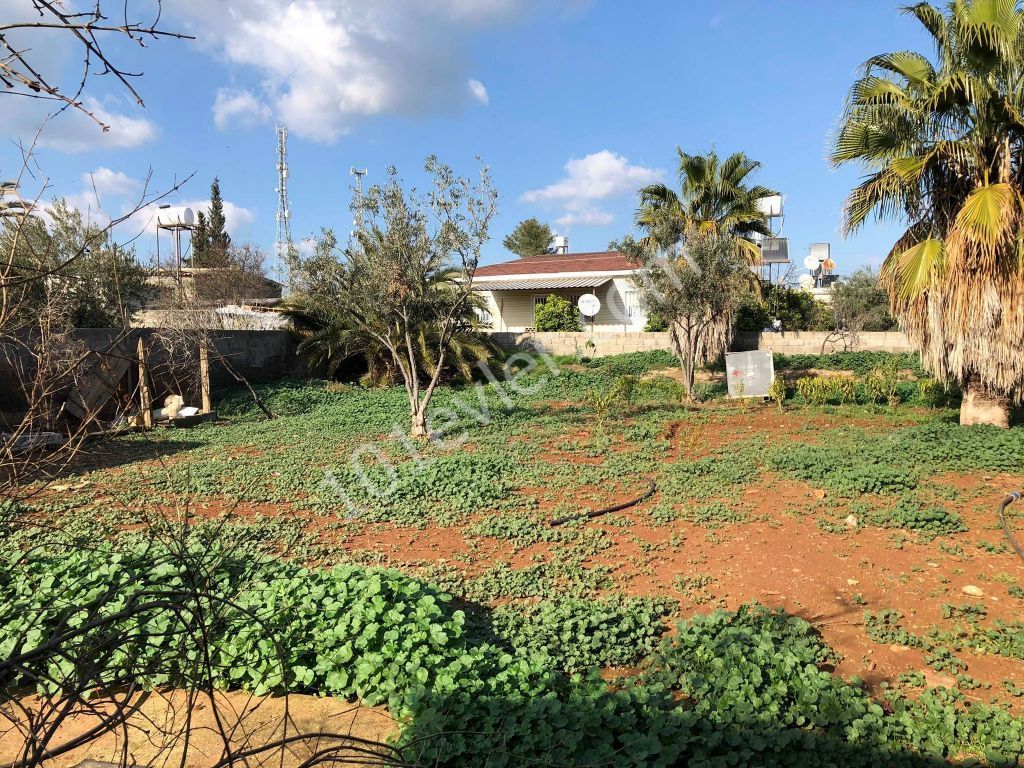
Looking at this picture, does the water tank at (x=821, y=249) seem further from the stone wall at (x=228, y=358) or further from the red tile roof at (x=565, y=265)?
the stone wall at (x=228, y=358)

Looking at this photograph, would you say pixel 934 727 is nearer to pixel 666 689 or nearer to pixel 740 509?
pixel 666 689

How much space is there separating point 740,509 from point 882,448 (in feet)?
10.1

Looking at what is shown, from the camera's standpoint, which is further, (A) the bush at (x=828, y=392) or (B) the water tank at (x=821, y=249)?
(B) the water tank at (x=821, y=249)

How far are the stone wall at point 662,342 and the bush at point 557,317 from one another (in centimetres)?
188

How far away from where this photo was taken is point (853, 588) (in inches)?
203

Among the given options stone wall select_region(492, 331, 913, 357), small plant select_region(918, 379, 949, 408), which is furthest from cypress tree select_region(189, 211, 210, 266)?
small plant select_region(918, 379, 949, 408)

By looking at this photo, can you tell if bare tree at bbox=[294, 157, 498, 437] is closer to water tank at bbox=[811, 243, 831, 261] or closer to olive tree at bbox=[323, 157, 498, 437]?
olive tree at bbox=[323, 157, 498, 437]

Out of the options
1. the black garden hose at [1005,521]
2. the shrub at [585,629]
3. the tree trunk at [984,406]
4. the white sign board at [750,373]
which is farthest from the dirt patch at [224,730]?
the white sign board at [750,373]

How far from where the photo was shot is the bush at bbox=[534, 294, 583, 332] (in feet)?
73.0

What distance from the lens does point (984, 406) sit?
32.1 ft

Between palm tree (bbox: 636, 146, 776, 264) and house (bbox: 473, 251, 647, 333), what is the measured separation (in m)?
6.43

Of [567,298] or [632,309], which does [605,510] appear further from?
[567,298]

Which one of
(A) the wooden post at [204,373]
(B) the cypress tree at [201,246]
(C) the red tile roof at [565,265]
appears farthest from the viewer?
(B) the cypress tree at [201,246]

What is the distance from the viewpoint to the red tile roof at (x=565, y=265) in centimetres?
2523
